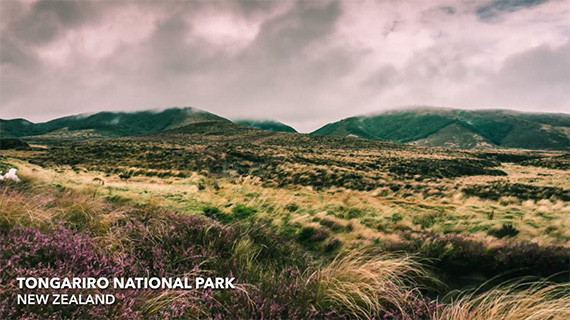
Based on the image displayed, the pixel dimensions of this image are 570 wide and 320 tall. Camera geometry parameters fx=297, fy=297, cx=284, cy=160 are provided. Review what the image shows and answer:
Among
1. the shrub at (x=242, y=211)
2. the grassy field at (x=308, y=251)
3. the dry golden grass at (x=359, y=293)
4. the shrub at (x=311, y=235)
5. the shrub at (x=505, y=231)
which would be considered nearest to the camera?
the grassy field at (x=308, y=251)

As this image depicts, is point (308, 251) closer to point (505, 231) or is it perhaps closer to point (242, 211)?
point (242, 211)

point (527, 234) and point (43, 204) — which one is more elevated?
point (43, 204)

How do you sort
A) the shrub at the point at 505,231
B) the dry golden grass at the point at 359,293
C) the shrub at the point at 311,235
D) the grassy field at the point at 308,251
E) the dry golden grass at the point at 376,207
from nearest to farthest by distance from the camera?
the grassy field at the point at 308,251, the dry golden grass at the point at 359,293, the shrub at the point at 505,231, the shrub at the point at 311,235, the dry golden grass at the point at 376,207

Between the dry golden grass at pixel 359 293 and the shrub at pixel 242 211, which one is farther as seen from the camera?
the shrub at pixel 242 211

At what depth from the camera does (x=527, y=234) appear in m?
6.82

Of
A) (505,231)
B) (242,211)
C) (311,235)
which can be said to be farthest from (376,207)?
(242,211)

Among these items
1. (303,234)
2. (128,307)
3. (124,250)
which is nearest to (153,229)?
(124,250)

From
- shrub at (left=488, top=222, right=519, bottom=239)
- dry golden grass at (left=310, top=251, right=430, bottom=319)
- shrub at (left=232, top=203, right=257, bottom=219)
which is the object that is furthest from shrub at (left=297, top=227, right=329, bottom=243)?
shrub at (left=488, top=222, right=519, bottom=239)

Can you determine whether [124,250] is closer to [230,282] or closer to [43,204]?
[230,282]

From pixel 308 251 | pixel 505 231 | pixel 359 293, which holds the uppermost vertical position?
pixel 359 293

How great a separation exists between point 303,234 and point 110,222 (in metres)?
4.45

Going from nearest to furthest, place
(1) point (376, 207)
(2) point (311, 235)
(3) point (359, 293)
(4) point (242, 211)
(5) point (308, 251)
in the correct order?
(3) point (359, 293)
(5) point (308, 251)
(2) point (311, 235)
(4) point (242, 211)
(1) point (376, 207)

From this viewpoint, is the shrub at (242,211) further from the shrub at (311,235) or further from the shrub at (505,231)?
the shrub at (505,231)

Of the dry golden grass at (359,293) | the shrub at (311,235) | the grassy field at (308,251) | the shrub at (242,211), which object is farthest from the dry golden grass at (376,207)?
the dry golden grass at (359,293)
